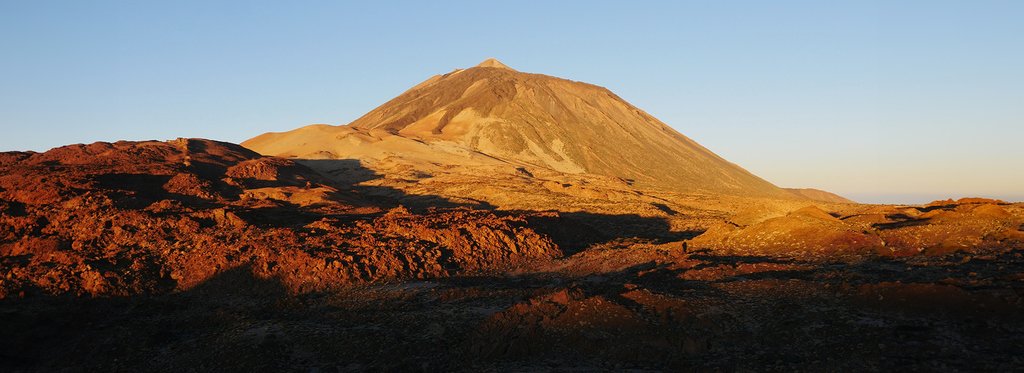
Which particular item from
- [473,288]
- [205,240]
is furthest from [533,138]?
[473,288]

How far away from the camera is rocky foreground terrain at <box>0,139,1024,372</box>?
440 inches

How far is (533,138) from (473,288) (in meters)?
55.4

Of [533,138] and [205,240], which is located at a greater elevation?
[533,138]

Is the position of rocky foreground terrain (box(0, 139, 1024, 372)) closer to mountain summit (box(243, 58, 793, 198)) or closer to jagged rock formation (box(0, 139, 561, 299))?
jagged rock formation (box(0, 139, 561, 299))

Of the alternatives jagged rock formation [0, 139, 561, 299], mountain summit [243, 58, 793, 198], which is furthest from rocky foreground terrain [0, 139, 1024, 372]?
mountain summit [243, 58, 793, 198]

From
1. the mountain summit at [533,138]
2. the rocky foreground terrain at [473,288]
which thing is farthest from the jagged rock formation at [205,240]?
the mountain summit at [533,138]

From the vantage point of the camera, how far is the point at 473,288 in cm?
1608

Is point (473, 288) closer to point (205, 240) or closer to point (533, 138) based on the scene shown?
point (205, 240)

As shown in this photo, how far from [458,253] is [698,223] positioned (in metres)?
15.5

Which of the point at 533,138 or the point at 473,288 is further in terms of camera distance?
the point at 533,138

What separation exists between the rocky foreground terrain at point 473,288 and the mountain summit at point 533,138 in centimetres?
3261

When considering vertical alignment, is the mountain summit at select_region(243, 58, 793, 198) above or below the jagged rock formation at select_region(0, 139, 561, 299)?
above

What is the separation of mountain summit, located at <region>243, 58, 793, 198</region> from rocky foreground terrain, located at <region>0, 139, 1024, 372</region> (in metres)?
32.6

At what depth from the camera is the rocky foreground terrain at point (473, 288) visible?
11.2 metres
